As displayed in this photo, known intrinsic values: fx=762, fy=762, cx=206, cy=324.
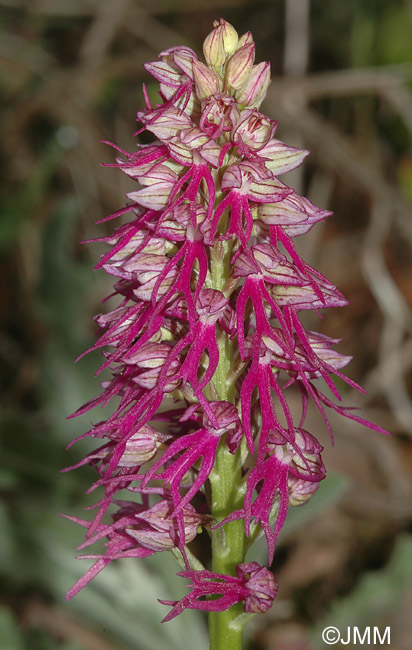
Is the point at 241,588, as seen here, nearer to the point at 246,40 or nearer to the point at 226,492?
the point at 226,492

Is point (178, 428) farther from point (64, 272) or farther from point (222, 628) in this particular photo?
point (64, 272)

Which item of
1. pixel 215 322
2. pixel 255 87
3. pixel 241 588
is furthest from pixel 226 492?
pixel 255 87

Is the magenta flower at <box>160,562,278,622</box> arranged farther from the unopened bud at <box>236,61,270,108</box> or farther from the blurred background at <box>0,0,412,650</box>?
the blurred background at <box>0,0,412,650</box>

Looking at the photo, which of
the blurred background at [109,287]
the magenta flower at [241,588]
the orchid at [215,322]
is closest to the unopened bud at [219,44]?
the orchid at [215,322]

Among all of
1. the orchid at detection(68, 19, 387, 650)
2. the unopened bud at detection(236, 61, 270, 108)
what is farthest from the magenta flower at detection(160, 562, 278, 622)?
Result: the unopened bud at detection(236, 61, 270, 108)

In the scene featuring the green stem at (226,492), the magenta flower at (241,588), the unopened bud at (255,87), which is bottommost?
the magenta flower at (241,588)

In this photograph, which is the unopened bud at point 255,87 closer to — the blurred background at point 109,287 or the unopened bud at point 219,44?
the unopened bud at point 219,44
